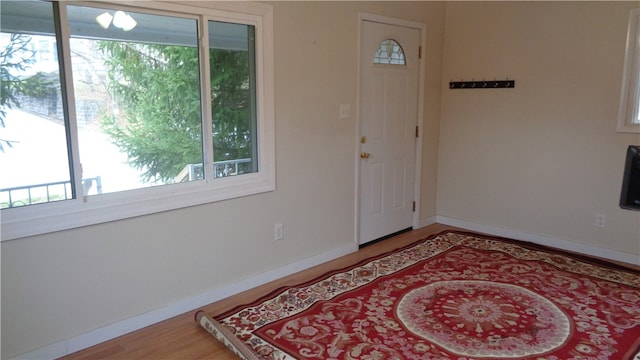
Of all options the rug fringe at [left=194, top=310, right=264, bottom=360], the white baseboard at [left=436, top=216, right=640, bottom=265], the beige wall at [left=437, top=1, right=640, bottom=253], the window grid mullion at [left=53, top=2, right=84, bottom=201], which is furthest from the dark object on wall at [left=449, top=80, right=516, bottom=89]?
the window grid mullion at [left=53, top=2, right=84, bottom=201]

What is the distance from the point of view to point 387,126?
420cm

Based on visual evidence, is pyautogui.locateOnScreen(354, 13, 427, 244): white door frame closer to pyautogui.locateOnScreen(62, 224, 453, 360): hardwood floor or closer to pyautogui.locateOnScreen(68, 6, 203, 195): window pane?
pyautogui.locateOnScreen(62, 224, 453, 360): hardwood floor

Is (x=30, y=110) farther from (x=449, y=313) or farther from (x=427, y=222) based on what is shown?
(x=427, y=222)

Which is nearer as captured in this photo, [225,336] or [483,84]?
[225,336]

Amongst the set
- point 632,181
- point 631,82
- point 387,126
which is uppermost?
point 631,82

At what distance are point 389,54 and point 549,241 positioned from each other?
2.31 meters

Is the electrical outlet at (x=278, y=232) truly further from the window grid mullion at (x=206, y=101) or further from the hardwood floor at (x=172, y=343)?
the window grid mullion at (x=206, y=101)

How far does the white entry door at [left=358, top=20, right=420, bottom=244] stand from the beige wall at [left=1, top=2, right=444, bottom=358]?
6.8 inches

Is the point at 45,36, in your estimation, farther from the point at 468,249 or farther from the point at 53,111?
the point at 468,249

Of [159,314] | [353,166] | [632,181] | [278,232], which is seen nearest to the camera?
[632,181]

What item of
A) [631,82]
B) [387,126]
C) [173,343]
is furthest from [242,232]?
[631,82]

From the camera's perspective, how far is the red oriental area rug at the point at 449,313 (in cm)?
245

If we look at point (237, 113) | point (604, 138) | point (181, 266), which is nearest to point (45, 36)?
point (237, 113)

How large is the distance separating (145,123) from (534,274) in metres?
3.02
